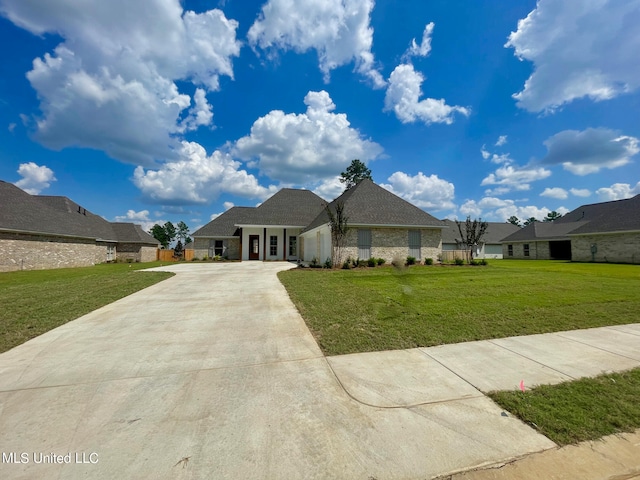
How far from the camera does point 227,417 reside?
2.74 meters

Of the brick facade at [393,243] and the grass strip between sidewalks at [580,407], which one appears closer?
the grass strip between sidewalks at [580,407]

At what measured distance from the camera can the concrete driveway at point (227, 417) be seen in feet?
7.10

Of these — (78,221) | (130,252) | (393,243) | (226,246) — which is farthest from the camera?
(130,252)

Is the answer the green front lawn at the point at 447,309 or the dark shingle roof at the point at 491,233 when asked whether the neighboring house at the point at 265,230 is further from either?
the dark shingle roof at the point at 491,233

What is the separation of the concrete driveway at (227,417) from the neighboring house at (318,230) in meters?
13.3

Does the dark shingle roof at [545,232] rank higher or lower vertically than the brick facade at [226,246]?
higher

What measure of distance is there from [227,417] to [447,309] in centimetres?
565

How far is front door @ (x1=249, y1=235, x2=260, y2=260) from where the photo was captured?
81.7 ft

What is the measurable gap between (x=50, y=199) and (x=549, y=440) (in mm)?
40207

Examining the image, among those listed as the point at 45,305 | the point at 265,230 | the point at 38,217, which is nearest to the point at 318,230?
the point at 265,230

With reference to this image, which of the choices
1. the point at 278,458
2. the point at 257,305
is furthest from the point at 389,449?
the point at 257,305

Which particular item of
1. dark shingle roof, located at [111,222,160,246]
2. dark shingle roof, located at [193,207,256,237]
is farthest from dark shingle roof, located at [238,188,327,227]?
dark shingle roof, located at [111,222,160,246]

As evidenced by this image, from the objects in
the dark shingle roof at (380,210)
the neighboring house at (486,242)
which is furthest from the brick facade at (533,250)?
the dark shingle roof at (380,210)

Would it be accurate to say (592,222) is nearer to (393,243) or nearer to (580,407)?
(393,243)
